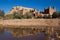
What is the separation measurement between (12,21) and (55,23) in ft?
30.0

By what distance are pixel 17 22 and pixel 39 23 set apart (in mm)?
4630

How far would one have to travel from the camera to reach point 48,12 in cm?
6944

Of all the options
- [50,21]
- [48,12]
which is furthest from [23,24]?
[48,12]

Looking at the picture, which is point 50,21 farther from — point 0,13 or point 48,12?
point 48,12

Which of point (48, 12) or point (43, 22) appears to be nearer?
point (43, 22)

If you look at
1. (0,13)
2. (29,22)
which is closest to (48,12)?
(0,13)

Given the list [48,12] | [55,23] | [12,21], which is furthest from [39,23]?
[48,12]

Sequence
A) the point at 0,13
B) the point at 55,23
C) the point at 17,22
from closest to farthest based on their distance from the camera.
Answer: the point at 55,23, the point at 17,22, the point at 0,13

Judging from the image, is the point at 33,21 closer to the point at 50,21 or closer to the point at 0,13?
the point at 50,21

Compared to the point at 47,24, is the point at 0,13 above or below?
above

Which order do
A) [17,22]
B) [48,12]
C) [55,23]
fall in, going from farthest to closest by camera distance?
[48,12] < [17,22] < [55,23]

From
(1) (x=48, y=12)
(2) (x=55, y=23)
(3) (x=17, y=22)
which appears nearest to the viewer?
(2) (x=55, y=23)

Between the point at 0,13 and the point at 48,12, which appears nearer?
the point at 0,13

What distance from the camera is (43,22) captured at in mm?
34094
